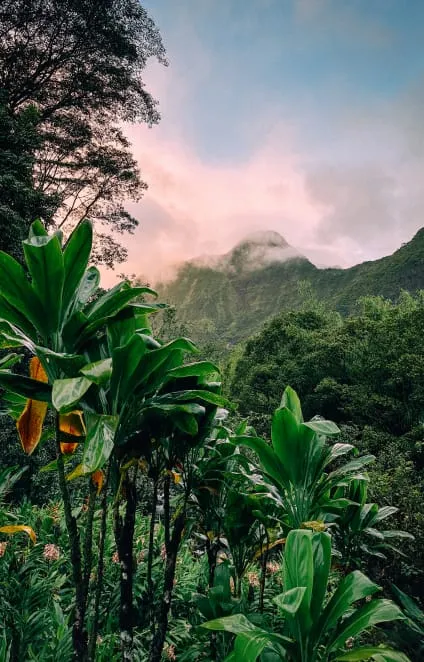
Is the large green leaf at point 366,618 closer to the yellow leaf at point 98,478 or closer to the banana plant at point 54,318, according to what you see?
the banana plant at point 54,318

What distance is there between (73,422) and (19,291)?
54 centimetres

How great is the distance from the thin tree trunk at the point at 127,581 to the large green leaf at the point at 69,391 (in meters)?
0.71

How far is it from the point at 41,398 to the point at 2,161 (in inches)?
288

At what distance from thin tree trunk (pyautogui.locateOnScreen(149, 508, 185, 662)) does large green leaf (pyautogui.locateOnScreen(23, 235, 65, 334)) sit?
1.07 m

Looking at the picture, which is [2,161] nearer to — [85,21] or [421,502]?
[85,21]

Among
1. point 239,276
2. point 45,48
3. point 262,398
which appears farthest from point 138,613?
point 239,276

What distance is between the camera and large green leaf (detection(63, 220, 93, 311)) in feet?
4.23

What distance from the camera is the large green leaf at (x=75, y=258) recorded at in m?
1.29

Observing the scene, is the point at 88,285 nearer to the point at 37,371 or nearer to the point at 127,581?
the point at 37,371

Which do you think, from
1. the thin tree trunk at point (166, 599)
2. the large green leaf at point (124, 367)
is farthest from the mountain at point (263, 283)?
the large green leaf at point (124, 367)

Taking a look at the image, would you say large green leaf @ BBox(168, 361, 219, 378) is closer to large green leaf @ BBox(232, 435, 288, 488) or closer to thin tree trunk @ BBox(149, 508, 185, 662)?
large green leaf @ BBox(232, 435, 288, 488)

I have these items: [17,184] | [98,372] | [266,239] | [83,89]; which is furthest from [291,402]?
[266,239]

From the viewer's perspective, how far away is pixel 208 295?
4688 inches

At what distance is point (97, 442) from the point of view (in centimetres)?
106
